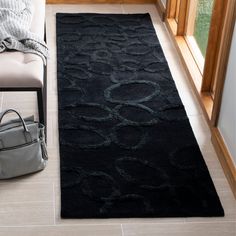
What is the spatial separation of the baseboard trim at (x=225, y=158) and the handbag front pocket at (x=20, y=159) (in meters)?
0.87

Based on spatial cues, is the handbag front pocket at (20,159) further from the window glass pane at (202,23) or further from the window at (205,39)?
the window glass pane at (202,23)

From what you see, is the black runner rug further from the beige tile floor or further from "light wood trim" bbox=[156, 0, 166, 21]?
"light wood trim" bbox=[156, 0, 166, 21]

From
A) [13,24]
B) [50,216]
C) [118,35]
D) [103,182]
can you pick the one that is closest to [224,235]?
[103,182]

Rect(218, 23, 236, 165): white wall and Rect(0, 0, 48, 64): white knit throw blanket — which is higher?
Rect(0, 0, 48, 64): white knit throw blanket

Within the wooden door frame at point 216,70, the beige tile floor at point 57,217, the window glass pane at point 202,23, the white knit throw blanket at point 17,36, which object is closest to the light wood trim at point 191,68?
the wooden door frame at point 216,70

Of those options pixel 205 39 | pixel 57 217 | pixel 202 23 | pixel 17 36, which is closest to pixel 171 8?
pixel 202 23

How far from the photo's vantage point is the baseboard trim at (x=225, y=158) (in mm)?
2182

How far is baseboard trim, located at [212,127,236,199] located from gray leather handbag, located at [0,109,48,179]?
868 millimetres

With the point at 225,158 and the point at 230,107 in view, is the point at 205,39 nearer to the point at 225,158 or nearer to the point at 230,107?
A: the point at 230,107

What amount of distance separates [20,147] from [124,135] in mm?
609

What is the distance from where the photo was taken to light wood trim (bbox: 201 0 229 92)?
255 cm

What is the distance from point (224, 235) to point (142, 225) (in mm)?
337

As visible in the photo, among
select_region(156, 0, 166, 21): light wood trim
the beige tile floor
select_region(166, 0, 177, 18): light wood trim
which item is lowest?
the beige tile floor

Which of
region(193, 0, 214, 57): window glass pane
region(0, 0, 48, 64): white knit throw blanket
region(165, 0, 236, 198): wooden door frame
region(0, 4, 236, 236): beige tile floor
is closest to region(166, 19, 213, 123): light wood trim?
region(165, 0, 236, 198): wooden door frame
